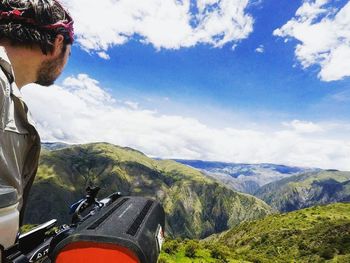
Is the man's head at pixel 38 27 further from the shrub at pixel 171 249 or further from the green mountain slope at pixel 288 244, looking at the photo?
the shrub at pixel 171 249

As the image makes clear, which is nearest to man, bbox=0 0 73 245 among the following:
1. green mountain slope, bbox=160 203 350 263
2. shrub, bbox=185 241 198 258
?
green mountain slope, bbox=160 203 350 263

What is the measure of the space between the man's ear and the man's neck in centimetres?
21

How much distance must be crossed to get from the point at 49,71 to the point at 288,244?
86.1 metres

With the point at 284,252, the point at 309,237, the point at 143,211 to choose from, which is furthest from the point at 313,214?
the point at 143,211

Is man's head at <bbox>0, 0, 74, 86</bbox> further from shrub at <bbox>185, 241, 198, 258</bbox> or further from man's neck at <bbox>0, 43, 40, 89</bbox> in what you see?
shrub at <bbox>185, 241, 198, 258</bbox>

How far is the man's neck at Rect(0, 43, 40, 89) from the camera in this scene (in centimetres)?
394

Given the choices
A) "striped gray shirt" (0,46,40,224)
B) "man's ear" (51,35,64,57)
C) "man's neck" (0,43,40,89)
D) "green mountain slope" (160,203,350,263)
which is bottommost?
"green mountain slope" (160,203,350,263)

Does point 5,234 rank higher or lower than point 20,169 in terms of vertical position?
lower

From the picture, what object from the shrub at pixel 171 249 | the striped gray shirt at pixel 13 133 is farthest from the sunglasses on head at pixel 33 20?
the shrub at pixel 171 249

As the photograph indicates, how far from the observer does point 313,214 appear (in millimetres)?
116750

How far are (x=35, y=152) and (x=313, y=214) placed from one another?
125 m

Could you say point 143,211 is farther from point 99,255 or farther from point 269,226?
point 269,226

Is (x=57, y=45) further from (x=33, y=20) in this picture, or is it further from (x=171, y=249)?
(x=171, y=249)

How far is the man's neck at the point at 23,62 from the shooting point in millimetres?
3936
